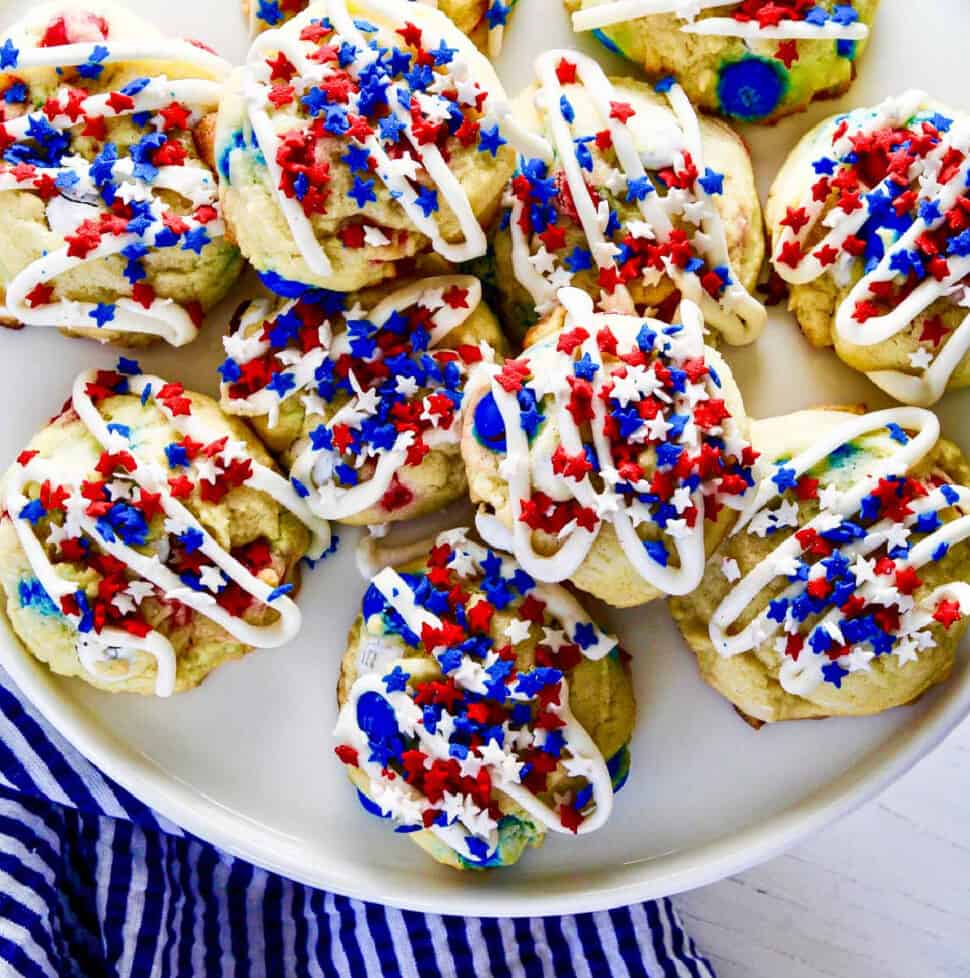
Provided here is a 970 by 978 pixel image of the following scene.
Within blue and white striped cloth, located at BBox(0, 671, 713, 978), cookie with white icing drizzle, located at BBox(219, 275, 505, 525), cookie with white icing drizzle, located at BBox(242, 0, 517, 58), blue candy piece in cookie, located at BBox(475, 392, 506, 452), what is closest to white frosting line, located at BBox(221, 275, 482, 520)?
cookie with white icing drizzle, located at BBox(219, 275, 505, 525)

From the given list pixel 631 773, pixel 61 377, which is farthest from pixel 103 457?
pixel 631 773

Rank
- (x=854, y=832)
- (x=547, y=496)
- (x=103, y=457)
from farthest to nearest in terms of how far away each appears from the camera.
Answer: (x=854, y=832)
(x=103, y=457)
(x=547, y=496)

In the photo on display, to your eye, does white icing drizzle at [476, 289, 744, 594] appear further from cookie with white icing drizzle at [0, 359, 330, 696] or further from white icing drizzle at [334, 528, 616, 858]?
cookie with white icing drizzle at [0, 359, 330, 696]

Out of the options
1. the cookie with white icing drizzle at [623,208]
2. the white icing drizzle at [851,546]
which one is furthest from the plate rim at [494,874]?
the cookie with white icing drizzle at [623,208]

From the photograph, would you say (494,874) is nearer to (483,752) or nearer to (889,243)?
(483,752)

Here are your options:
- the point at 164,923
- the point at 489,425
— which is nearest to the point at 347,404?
the point at 489,425

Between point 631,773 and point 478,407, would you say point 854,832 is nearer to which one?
point 631,773

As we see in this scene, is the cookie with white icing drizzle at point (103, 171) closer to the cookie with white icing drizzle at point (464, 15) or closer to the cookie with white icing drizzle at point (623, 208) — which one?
the cookie with white icing drizzle at point (464, 15)
